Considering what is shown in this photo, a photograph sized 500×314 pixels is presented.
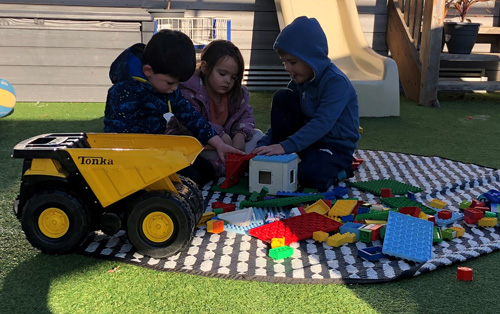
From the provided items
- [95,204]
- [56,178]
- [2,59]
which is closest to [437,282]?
[95,204]

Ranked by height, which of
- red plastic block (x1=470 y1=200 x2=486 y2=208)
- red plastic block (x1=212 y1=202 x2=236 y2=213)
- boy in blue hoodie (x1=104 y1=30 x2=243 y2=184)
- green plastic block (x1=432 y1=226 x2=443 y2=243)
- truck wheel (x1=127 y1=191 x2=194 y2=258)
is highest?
boy in blue hoodie (x1=104 y1=30 x2=243 y2=184)

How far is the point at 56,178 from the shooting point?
1.76 m

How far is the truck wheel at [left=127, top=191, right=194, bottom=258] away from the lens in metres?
1.78

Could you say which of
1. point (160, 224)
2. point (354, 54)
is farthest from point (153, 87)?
point (354, 54)

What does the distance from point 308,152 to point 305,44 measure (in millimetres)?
506

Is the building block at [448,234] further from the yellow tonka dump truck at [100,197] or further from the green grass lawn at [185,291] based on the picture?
the yellow tonka dump truck at [100,197]

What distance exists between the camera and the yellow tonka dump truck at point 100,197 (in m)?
1.75

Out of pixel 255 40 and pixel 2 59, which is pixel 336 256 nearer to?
pixel 2 59

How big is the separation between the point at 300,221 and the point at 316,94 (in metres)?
0.86

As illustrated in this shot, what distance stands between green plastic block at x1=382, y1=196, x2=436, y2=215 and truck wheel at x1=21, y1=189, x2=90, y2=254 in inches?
48.5

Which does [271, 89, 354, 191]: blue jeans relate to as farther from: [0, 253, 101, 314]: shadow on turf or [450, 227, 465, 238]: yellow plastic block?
[0, 253, 101, 314]: shadow on turf

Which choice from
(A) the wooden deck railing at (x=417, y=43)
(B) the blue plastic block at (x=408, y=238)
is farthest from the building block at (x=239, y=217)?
(A) the wooden deck railing at (x=417, y=43)

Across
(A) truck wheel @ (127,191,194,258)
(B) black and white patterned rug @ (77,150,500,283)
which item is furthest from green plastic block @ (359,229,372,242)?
(A) truck wheel @ (127,191,194,258)

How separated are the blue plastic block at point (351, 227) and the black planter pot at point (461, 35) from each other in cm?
368
